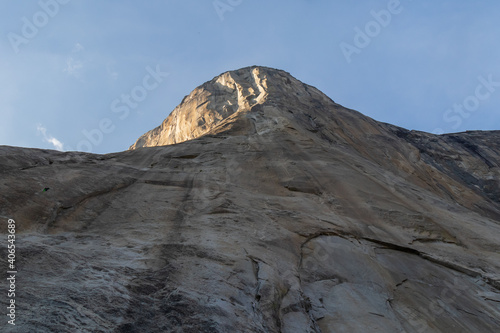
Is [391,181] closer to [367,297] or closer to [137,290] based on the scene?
[367,297]

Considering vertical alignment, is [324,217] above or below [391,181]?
below

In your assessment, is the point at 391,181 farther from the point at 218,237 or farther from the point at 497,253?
the point at 218,237

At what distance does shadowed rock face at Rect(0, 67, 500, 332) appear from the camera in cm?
561

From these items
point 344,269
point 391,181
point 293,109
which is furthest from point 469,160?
point 344,269

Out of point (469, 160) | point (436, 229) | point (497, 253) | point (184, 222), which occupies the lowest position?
point (497, 253)

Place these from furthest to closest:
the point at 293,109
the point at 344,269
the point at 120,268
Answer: the point at 293,109, the point at 344,269, the point at 120,268

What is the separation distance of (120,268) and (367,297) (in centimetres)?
485

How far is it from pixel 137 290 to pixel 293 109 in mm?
19674

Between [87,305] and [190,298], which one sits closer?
[87,305]

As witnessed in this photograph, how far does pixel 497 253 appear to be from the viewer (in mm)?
10523

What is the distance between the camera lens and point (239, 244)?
839cm

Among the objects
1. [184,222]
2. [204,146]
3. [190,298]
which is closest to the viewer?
[190,298]

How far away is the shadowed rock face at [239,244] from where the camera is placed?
5.61m

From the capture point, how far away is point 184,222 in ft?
30.6
